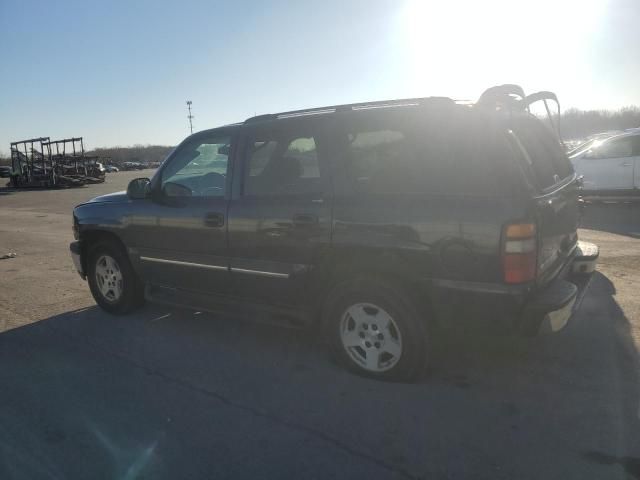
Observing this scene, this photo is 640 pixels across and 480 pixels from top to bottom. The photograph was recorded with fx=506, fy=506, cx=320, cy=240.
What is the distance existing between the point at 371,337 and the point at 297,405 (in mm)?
690

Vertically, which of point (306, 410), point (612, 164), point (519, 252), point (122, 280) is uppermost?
point (612, 164)

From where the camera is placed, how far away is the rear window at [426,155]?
3.06 m

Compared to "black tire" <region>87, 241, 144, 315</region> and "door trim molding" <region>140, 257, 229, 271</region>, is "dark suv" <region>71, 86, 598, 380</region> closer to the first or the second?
"door trim molding" <region>140, 257, 229, 271</region>

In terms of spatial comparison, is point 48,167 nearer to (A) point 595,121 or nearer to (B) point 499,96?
(B) point 499,96

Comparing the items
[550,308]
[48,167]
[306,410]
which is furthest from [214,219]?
[48,167]

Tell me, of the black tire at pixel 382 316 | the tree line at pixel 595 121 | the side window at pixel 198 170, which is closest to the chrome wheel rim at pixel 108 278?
the side window at pixel 198 170

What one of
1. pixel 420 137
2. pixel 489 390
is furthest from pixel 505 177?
pixel 489 390

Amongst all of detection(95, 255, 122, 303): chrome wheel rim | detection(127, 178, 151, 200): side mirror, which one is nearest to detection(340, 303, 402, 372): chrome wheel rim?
detection(127, 178, 151, 200): side mirror

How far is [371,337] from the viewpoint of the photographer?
3547mm

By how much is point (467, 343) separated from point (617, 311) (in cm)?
161

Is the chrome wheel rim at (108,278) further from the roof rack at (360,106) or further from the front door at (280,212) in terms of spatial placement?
the roof rack at (360,106)

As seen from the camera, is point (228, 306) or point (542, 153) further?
point (228, 306)

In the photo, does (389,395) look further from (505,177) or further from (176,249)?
(176,249)

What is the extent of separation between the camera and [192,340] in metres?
4.53
